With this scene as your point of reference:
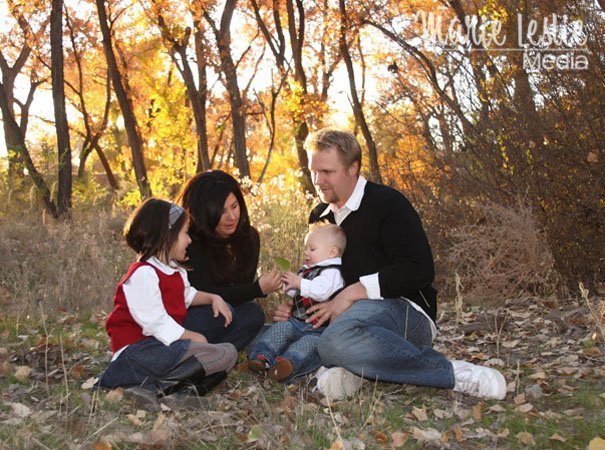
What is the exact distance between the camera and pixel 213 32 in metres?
17.1

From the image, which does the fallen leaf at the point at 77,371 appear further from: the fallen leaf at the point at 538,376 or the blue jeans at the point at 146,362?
the fallen leaf at the point at 538,376

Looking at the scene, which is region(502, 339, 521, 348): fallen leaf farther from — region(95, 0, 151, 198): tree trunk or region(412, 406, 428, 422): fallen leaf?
region(95, 0, 151, 198): tree trunk

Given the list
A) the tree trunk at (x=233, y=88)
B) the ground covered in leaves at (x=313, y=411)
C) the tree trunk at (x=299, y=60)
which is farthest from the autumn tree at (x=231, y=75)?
the ground covered in leaves at (x=313, y=411)

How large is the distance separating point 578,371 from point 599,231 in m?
2.16

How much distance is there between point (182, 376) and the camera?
3779 millimetres

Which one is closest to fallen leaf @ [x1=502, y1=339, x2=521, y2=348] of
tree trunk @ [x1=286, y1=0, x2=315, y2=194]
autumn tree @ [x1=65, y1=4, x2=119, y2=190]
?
tree trunk @ [x1=286, y1=0, x2=315, y2=194]

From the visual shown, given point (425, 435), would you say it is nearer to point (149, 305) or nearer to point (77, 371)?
point (149, 305)

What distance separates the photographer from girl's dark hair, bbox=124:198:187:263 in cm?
381

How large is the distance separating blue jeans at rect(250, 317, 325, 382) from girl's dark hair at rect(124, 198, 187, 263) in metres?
0.80

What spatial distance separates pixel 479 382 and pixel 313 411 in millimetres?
851

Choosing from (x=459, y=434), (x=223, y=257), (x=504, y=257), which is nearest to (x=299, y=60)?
(x=504, y=257)

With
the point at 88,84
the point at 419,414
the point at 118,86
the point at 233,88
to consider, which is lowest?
the point at 419,414

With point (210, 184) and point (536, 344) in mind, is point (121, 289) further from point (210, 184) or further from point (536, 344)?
point (536, 344)

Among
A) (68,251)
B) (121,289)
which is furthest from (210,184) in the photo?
(68,251)
